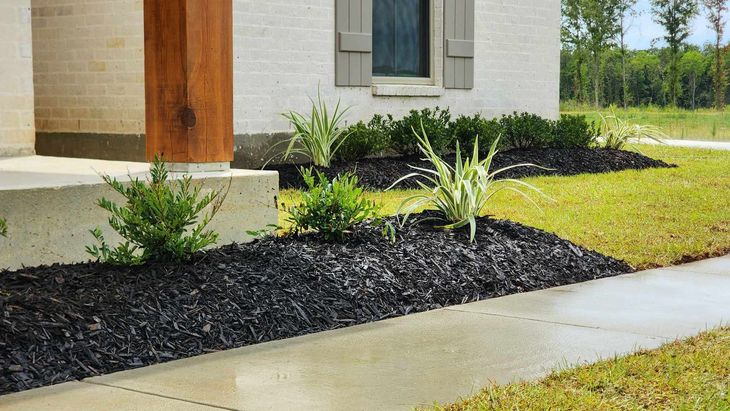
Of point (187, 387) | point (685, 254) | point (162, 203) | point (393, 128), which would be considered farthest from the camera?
point (393, 128)

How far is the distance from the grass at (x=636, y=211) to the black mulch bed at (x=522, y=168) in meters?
0.48

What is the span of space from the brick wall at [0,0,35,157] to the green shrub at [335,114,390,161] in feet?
13.6

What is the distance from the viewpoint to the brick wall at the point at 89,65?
11.4 meters

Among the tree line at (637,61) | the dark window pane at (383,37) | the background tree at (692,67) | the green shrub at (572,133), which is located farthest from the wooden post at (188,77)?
the background tree at (692,67)

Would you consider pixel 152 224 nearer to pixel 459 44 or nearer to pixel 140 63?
pixel 140 63

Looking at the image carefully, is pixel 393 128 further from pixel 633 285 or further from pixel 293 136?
pixel 633 285

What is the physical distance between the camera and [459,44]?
14617 millimetres

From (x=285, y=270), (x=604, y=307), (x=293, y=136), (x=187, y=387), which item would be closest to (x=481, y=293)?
(x=604, y=307)

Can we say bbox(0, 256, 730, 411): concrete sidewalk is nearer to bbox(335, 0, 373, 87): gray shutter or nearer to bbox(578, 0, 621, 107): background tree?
bbox(335, 0, 373, 87): gray shutter

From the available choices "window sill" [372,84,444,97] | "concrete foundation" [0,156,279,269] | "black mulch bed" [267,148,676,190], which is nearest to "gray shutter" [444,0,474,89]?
"window sill" [372,84,444,97]

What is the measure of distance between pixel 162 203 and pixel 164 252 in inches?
12.9

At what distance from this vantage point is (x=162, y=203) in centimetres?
570

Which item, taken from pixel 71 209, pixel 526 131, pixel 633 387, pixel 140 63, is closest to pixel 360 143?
pixel 140 63

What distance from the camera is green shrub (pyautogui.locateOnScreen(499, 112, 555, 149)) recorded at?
591 inches
